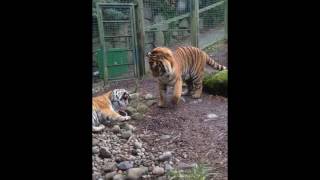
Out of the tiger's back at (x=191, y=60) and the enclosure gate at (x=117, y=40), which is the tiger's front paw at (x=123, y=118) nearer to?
the enclosure gate at (x=117, y=40)

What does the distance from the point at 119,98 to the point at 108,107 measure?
0.19 ft

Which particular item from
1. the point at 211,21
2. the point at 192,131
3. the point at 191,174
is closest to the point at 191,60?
the point at 211,21

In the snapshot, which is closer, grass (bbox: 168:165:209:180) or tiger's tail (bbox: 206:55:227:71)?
grass (bbox: 168:165:209:180)

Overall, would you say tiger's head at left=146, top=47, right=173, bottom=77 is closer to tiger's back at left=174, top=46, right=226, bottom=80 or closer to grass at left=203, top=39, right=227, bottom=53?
tiger's back at left=174, top=46, right=226, bottom=80

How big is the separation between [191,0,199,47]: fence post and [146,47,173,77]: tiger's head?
104 millimetres

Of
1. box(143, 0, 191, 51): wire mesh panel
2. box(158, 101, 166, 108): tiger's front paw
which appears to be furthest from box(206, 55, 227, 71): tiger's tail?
box(158, 101, 166, 108): tiger's front paw

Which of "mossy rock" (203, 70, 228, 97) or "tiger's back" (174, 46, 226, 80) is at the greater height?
"tiger's back" (174, 46, 226, 80)

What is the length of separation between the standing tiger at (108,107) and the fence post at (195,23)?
0.32m

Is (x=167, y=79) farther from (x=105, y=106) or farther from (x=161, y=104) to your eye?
(x=105, y=106)

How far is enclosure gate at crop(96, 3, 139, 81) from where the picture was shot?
4.83 ft

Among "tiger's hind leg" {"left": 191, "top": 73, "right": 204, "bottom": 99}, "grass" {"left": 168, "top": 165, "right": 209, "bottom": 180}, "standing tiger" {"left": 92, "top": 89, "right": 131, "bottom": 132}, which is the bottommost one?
"grass" {"left": 168, "top": 165, "right": 209, "bottom": 180}

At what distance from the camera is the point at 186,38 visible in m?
1.57
